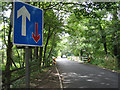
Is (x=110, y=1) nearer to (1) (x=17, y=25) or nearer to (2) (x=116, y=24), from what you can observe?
(1) (x=17, y=25)

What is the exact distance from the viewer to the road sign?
2.21 metres

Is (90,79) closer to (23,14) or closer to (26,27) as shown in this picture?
(26,27)

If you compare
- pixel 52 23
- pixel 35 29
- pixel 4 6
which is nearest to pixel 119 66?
pixel 52 23

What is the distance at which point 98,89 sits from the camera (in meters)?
6.10

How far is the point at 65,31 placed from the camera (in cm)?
1364

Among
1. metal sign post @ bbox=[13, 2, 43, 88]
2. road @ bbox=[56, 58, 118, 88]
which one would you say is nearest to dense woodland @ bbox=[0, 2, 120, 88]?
metal sign post @ bbox=[13, 2, 43, 88]

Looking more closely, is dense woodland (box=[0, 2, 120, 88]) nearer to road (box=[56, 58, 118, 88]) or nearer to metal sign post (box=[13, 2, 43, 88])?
metal sign post (box=[13, 2, 43, 88])

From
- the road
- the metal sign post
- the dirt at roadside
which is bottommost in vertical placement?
the road

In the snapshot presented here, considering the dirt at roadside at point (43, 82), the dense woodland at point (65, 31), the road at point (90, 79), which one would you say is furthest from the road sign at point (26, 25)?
the road at point (90, 79)

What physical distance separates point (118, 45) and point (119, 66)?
2580 millimetres

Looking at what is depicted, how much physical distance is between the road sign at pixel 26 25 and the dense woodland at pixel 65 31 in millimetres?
583

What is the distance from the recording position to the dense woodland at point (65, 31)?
681cm

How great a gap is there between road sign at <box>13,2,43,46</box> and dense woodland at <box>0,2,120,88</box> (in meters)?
0.58

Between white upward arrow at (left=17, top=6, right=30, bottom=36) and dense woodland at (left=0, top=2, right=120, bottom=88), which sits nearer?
white upward arrow at (left=17, top=6, right=30, bottom=36)
